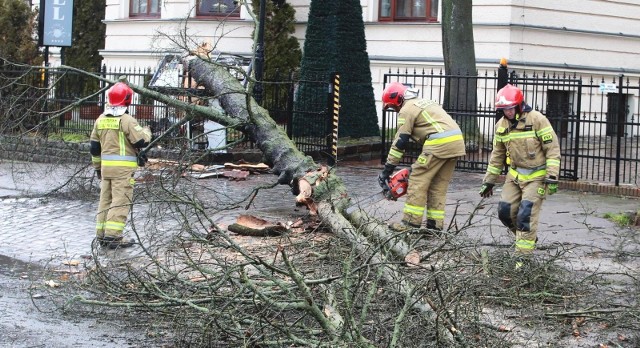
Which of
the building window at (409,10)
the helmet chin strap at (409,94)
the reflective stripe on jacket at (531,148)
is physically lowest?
the reflective stripe on jacket at (531,148)

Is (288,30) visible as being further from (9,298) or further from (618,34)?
(9,298)

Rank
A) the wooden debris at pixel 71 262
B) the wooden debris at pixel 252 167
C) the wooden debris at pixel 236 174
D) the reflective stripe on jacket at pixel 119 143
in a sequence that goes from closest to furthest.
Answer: the wooden debris at pixel 71 262 → the reflective stripe on jacket at pixel 119 143 → the wooden debris at pixel 236 174 → the wooden debris at pixel 252 167

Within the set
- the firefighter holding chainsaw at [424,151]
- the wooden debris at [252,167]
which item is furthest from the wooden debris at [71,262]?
the wooden debris at [252,167]

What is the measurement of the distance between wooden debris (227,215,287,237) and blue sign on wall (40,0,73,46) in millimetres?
11979

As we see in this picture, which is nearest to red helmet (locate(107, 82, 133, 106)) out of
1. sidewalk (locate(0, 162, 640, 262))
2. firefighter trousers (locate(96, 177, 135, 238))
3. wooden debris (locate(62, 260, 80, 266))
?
firefighter trousers (locate(96, 177, 135, 238))

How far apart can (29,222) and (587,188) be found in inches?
296

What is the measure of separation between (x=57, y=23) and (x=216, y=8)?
4372 millimetres

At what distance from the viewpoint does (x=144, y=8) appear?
26344 millimetres

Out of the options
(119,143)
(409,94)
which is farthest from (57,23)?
(409,94)

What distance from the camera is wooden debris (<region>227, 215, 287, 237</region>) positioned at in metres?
10.4

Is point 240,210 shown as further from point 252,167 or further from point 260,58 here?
point 260,58

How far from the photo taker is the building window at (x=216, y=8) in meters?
24.5

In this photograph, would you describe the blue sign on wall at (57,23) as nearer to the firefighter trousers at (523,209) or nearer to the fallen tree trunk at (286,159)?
the fallen tree trunk at (286,159)

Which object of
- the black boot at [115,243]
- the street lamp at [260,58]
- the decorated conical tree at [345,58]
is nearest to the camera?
the black boot at [115,243]
